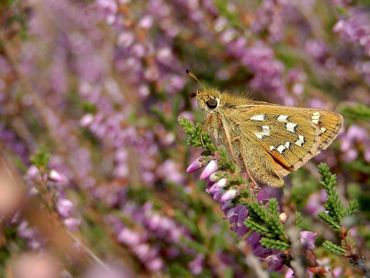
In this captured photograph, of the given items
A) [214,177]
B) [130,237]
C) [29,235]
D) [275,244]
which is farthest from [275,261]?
[130,237]

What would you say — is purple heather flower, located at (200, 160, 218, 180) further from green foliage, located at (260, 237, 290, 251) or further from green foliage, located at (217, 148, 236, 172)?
green foliage, located at (260, 237, 290, 251)

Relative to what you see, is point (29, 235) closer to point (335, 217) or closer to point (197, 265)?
point (197, 265)

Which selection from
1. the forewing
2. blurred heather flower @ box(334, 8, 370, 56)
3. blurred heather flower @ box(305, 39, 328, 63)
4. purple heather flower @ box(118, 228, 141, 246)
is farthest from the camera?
blurred heather flower @ box(305, 39, 328, 63)

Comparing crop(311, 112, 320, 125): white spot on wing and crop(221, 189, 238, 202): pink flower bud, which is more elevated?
crop(311, 112, 320, 125): white spot on wing

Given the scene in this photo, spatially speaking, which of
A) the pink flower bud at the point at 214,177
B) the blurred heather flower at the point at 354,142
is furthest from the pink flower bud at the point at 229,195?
the blurred heather flower at the point at 354,142

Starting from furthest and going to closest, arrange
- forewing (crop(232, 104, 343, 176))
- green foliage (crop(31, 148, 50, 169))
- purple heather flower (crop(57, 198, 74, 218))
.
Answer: purple heather flower (crop(57, 198, 74, 218))
green foliage (crop(31, 148, 50, 169))
forewing (crop(232, 104, 343, 176))

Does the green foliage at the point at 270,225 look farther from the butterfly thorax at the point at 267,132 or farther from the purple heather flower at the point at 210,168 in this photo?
the butterfly thorax at the point at 267,132

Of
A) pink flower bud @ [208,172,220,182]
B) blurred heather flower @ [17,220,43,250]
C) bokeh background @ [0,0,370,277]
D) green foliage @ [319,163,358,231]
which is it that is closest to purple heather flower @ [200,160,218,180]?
pink flower bud @ [208,172,220,182]
